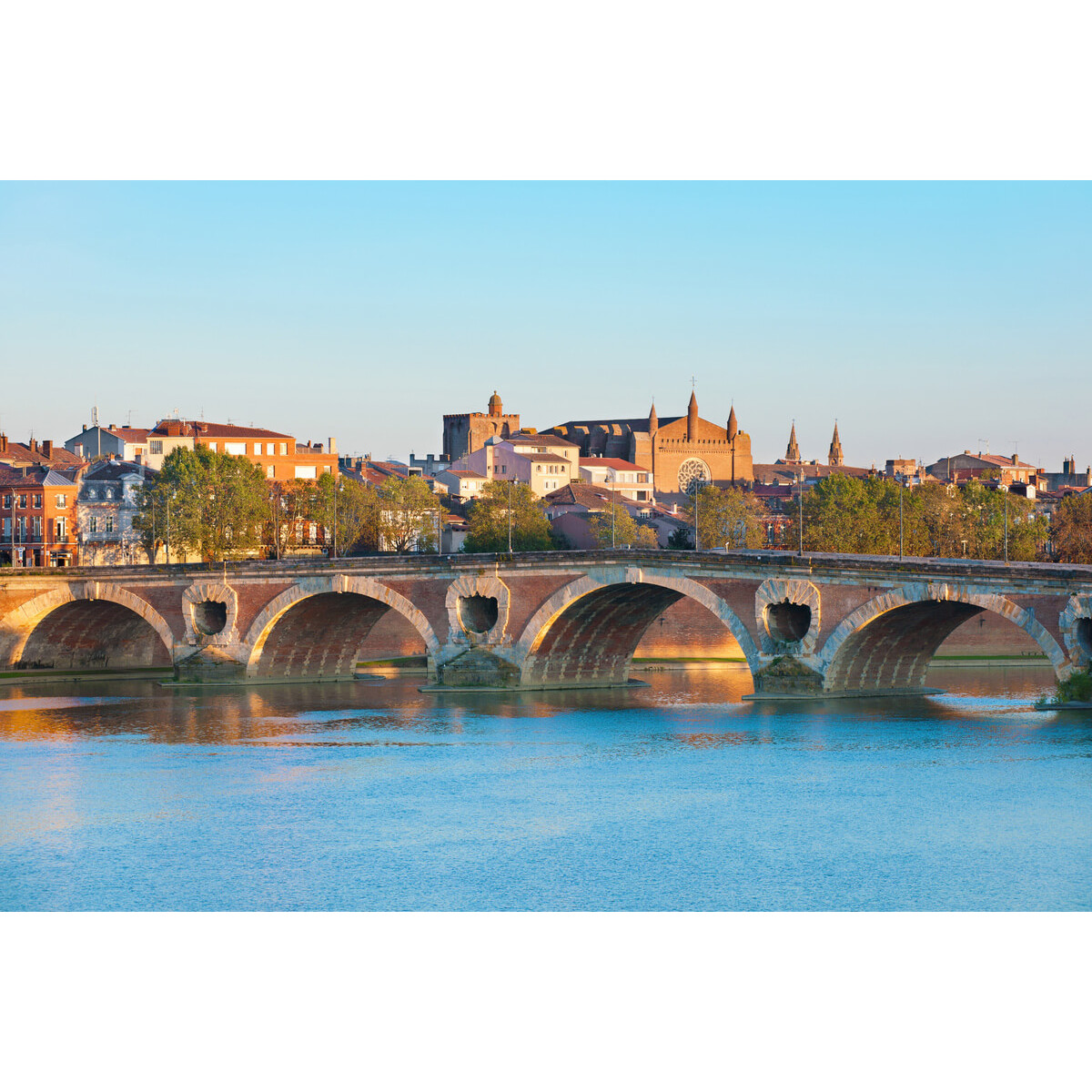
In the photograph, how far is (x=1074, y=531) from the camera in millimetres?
77562

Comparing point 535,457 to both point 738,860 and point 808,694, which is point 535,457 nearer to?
point 808,694

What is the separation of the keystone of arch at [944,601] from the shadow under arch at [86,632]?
24.5 meters

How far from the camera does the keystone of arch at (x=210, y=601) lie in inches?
2286

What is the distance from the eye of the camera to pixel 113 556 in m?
86.0

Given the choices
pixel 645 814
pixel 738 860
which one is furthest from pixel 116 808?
pixel 738 860

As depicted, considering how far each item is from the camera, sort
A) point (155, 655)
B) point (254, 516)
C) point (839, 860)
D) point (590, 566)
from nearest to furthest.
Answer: point (839, 860) → point (590, 566) → point (155, 655) → point (254, 516)

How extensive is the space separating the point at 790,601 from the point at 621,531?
44.2m

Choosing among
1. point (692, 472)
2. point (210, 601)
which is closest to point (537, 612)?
point (210, 601)

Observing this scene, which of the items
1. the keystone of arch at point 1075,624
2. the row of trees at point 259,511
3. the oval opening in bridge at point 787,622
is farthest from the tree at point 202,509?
the keystone of arch at point 1075,624

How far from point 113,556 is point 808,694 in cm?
4865

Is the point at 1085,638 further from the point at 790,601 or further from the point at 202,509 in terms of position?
the point at 202,509

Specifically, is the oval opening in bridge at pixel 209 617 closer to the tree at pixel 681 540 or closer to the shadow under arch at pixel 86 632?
the shadow under arch at pixel 86 632

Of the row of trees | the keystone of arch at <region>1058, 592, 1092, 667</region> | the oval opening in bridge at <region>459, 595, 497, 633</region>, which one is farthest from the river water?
the row of trees

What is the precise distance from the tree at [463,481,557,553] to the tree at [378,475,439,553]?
2.24 meters
